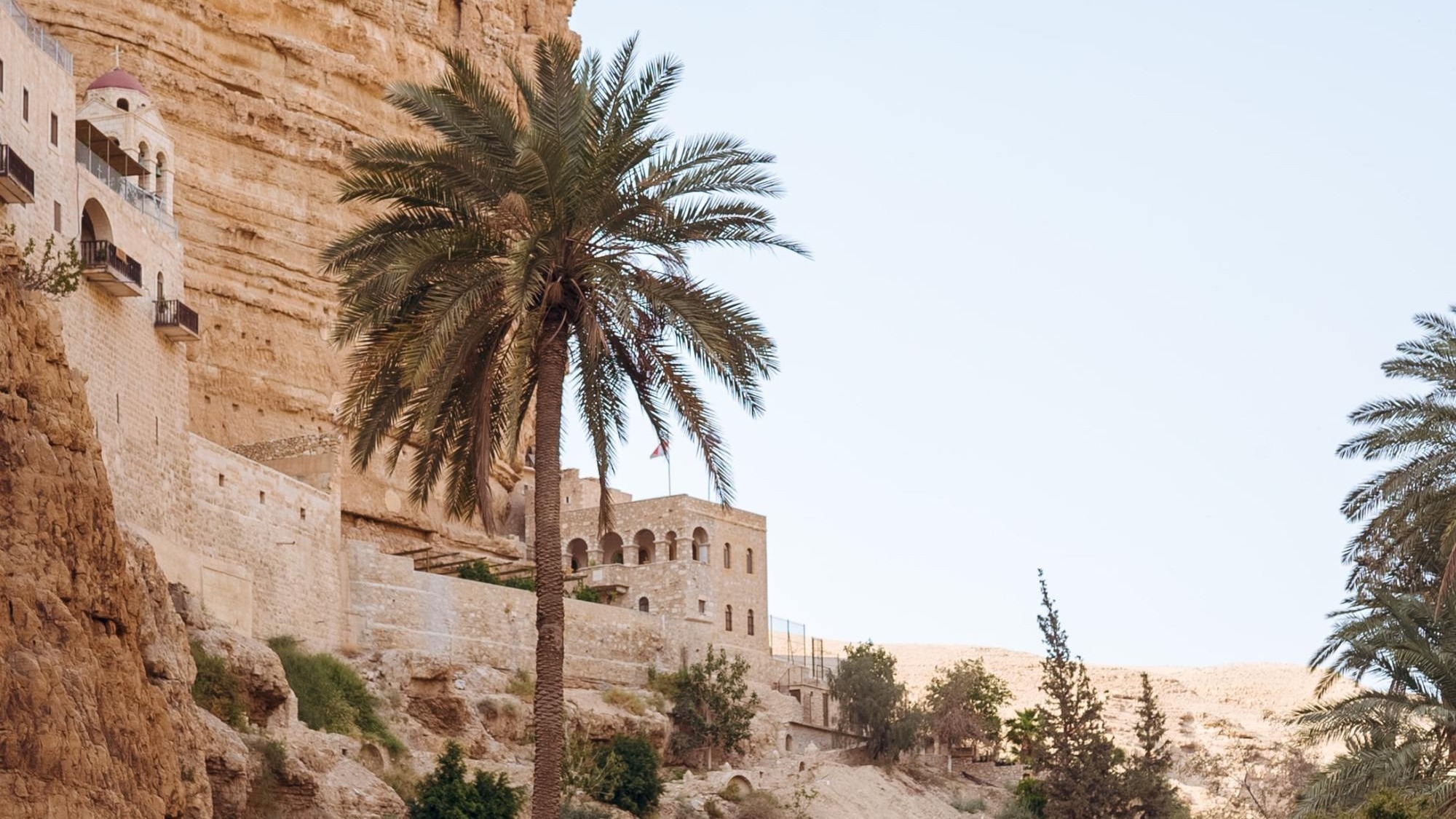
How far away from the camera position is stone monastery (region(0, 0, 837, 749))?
28609 millimetres

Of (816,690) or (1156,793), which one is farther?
(816,690)

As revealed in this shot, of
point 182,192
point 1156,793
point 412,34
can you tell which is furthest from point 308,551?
point 412,34

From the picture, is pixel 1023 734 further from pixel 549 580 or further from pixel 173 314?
pixel 549 580

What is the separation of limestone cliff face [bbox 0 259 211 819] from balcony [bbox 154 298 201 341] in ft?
35.9

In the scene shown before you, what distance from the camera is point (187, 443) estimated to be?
3291 cm

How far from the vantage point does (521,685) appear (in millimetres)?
39719

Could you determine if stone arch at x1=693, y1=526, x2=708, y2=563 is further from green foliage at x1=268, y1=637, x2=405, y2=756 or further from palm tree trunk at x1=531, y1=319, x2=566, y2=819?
palm tree trunk at x1=531, y1=319, x2=566, y2=819

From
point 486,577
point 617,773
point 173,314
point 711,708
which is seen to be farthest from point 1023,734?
point 173,314

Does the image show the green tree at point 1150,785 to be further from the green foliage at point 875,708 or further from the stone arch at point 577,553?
the stone arch at point 577,553

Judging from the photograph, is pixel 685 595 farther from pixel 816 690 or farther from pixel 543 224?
pixel 543 224

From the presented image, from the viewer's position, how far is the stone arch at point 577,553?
173 ft

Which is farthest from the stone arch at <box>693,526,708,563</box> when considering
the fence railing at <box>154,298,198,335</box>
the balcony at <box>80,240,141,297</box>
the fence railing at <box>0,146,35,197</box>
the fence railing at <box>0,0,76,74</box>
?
the fence railing at <box>0,146,35,197</box>

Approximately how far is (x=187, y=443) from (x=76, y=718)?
46.7 feet

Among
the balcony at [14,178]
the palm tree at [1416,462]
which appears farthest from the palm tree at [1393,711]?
→ the balcony at [14,178]
